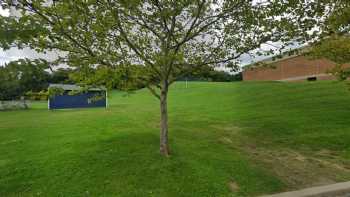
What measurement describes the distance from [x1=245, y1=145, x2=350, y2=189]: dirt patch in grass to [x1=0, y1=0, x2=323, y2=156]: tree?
94.5 inches

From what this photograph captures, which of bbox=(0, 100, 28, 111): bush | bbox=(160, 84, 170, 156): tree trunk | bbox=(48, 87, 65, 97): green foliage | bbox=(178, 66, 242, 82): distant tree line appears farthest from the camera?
bbox=(0, 100, 28, 111): bush

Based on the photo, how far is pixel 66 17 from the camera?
5.18 meters

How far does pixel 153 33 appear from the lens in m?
6.66

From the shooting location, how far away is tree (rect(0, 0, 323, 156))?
17.0 ft

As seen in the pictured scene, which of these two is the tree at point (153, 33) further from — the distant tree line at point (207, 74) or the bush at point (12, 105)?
the bush at point (12, 105)

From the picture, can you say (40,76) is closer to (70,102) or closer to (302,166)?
(302,166)

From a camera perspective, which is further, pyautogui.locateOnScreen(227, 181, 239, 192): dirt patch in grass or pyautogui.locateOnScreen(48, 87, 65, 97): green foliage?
pyautogui.locateOnScreen(48, 87, 65, 97): green foliage

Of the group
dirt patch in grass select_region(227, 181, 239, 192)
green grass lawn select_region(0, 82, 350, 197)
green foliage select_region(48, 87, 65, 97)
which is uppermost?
green foliage select_region(48, 87, 65, 97)

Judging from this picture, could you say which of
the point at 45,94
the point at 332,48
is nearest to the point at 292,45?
the point at 332,48

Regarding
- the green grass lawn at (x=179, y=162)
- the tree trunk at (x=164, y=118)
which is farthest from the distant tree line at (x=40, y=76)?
the green grass lawn at (x=179, y=162)

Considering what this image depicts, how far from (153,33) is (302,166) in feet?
14.3

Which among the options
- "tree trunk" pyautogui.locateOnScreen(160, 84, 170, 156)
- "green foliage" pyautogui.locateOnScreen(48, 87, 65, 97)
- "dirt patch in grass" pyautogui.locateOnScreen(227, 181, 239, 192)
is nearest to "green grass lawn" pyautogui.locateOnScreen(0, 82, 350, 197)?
A: "dirt patch in grass" pyautogui.locateOnScreen(227, 181, 239, 192)

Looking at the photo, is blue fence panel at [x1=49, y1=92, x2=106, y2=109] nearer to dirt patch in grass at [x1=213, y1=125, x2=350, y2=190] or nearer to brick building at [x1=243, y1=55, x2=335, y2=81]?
dirt patch in grass at [x1=213, y1=125, x2=350, y2=190]

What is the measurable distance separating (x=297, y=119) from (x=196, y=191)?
8.12 metres
